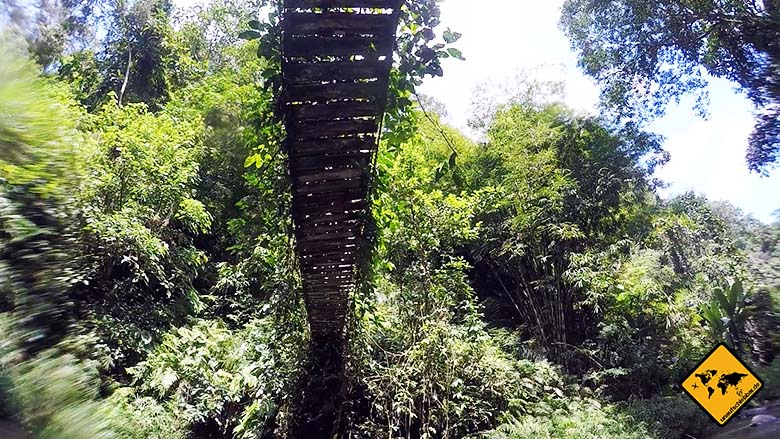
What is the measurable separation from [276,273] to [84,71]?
645 centimetres

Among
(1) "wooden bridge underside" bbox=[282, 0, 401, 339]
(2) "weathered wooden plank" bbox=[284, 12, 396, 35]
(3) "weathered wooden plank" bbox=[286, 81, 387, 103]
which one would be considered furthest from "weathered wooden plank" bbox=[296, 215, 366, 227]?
(2) "weathered wooden plank" bbox=[284, 12, 396, 35]

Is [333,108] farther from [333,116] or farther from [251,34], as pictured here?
[251,34]

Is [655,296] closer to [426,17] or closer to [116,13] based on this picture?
[426,17]

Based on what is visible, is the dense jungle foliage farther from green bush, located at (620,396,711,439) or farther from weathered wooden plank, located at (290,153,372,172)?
weathered wooden plank, located at (290,153,372,172)

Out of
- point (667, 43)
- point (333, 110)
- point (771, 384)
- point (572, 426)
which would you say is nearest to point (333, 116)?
point (333, 110)

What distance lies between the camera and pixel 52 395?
2.57 ft

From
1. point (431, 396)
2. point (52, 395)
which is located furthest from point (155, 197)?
point (52, 395)

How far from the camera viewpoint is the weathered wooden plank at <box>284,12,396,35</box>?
1.06 metres

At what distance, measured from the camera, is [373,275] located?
272 centimetres

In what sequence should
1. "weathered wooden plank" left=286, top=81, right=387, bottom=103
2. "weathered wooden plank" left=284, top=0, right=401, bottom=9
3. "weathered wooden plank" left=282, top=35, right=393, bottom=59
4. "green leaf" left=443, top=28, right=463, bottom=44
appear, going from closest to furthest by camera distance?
"weathered wooden plank" left=284, top=0, right=401, bottom=9, "weathered wooden plank" left=282, top=35, right=393, bottom=59, "weathered wooden plank" left=286, top=81, right=387, bottom=103, "green leaf" left=443, top=28, right=463, bottom=44

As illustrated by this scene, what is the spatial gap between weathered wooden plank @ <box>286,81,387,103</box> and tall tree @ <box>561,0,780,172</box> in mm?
3910

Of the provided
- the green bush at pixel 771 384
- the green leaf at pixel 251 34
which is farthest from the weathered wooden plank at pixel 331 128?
the green bush at pixel 771 384

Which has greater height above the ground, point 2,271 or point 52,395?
point 2,271

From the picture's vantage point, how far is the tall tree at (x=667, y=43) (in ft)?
15.2
